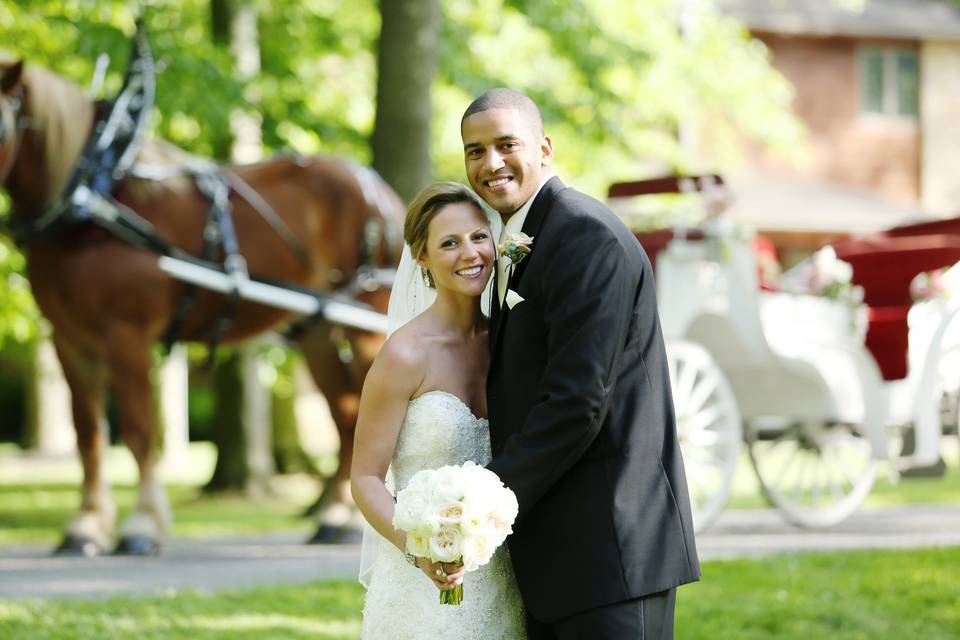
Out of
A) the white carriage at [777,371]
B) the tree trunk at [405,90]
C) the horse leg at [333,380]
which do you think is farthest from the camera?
the tree trunk at [405,90]

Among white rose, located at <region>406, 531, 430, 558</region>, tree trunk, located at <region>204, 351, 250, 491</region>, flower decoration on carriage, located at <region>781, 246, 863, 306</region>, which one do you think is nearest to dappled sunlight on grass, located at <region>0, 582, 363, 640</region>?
white rose, located at <region>406, 531, 430, 558</region>

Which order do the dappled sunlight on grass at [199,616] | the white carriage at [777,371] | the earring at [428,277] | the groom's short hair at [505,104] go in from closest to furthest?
1. the groom's short hair at [505,104]
2. the earring at [428,277]
3. the dappled sunlight on grass at [199,616]
4. the white carriage at [777,371]

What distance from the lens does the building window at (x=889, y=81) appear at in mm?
27812

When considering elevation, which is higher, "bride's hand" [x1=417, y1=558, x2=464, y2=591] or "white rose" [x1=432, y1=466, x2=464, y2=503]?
"white rose" [x1=432, y1=466, x2=464, y2=503]

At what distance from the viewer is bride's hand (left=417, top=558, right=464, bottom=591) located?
10.9 feet

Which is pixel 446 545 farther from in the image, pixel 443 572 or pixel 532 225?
pixel 532 225

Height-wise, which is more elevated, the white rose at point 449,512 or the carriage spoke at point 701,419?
the carriage spoke at point 701,419

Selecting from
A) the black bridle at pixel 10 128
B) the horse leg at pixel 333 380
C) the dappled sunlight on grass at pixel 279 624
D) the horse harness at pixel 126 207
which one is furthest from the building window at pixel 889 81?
the dappled sunlight on grass at pixel 279 624

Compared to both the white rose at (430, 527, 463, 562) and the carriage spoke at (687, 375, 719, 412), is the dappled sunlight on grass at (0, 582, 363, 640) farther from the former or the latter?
the white rose at (430, 527, 463, 562)

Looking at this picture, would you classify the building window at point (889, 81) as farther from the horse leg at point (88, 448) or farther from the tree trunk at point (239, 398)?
the horse leg at point (88, 448)

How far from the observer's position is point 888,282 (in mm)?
9438

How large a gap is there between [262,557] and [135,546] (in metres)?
0.77

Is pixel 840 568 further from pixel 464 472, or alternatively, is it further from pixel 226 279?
pixel 464 472

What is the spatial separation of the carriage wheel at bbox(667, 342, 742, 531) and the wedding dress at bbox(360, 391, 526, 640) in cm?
490
